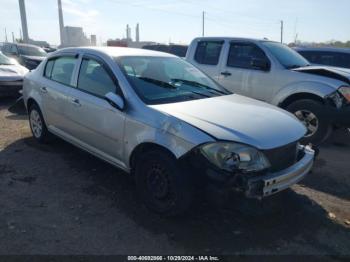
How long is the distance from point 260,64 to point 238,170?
3.78 meters

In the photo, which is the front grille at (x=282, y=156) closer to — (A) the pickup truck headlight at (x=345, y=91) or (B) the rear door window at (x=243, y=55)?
(A) the pickup truck headlight at (x=345, y=91)

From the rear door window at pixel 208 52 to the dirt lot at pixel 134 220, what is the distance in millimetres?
3482

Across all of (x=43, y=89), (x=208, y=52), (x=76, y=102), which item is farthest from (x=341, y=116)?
(x=43, y=89)

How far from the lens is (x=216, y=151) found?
9.66 ft

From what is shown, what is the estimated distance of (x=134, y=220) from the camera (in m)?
3.38

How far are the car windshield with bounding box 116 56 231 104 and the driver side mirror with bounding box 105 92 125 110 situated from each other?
199 mm

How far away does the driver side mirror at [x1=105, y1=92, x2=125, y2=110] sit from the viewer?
3.51 meters

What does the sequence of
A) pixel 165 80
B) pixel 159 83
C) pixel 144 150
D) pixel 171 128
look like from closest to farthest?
pixel 171 128
pixel 144 150
pixel 159 83
pixel 165 80

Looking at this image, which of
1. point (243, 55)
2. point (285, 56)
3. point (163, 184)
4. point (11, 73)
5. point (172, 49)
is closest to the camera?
point (163, 184)

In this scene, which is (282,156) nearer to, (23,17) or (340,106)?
(340,106)

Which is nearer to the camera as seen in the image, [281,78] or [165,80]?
[165,80]

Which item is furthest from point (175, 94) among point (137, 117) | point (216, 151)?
point (216, 151)

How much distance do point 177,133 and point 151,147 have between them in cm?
45

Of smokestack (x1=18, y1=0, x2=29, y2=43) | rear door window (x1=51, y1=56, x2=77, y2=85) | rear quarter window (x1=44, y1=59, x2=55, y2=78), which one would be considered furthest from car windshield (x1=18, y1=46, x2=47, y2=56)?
smokestack (x1=18, y1=0, x2=29, y2=43)
